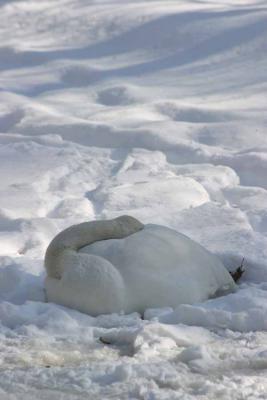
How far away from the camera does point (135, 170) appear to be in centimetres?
662

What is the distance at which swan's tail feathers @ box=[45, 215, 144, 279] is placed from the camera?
3.83 m

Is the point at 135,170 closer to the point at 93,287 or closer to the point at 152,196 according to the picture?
the point at 152,196

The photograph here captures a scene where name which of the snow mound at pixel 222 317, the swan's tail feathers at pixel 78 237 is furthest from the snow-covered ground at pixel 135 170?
the swan's tail feathers at pixel 78 237

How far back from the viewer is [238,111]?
7844mm

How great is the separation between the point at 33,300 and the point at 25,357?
63 centimetres

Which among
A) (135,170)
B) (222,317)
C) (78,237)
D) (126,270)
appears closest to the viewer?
(222,317)

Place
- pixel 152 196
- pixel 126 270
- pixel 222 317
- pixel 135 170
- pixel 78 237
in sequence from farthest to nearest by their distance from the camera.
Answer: pixel 135 170 → pixel 152 196 → pixel 78 237 → pixel 126 270 → pixel 222 317

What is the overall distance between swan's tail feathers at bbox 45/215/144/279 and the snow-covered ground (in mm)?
174

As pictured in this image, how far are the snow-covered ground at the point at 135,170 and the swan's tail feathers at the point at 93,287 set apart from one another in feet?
0.24

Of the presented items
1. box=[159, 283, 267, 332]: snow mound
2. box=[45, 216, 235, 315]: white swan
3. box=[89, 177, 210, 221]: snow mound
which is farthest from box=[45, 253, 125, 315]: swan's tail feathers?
box=[89, 177, 210, 221]: snow mound

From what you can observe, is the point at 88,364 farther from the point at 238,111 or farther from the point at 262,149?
the point at 238,111

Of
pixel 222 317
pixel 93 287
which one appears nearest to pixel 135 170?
pixel 93 287

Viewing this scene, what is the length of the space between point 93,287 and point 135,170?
3.02 metres

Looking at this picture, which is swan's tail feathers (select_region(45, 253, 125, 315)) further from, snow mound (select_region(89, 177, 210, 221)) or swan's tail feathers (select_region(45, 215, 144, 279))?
snow mound (select_region(89, 177, 210, 221))
